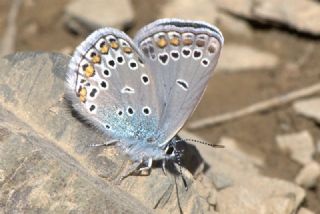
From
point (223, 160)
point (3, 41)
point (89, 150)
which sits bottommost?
point (3, 41)

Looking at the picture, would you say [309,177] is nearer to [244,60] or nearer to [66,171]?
[244,60]

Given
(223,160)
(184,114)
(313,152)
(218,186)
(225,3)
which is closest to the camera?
(184,114)

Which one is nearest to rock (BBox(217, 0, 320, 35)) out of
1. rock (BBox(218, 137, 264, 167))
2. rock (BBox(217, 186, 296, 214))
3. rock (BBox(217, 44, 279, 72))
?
rock (BBox(217, 44, 279, 72))

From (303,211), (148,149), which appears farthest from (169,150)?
(303,211)

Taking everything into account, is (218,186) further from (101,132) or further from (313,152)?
(313,152)

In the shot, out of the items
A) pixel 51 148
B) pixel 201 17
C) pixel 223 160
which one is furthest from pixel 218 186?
pixel 201 17

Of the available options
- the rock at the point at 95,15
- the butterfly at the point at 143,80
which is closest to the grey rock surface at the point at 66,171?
the butterfly at the point at 143,80

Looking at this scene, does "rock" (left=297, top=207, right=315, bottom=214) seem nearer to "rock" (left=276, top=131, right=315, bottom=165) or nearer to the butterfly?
"rock" (left=276, top=131, right=315, bottom=165)
